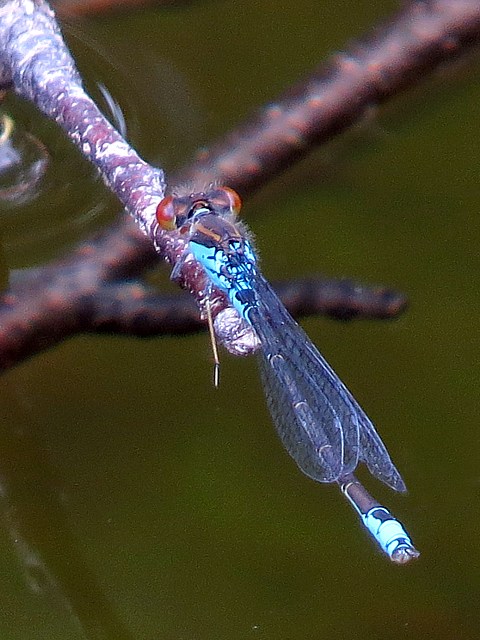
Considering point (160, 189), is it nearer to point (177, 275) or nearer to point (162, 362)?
point (177, 275)

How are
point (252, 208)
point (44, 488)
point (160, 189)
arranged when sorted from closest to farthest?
point (160, 189) → point (44, 488) → point (252, 208)

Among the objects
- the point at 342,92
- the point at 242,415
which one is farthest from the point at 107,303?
the point at 242,415

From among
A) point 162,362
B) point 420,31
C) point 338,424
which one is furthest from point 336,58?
point 162,362

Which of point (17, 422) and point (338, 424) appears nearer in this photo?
point (338, 424)

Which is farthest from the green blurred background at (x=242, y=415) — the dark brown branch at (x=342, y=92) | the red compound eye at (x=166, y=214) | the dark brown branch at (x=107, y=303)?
the red compound eye at (x=166, y=214)

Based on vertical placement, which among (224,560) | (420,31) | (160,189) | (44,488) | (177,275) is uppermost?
(160,189)

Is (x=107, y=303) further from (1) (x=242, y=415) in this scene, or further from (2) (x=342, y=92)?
(1) (x=242, y=415)

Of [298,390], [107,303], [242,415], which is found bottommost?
[242,415]
